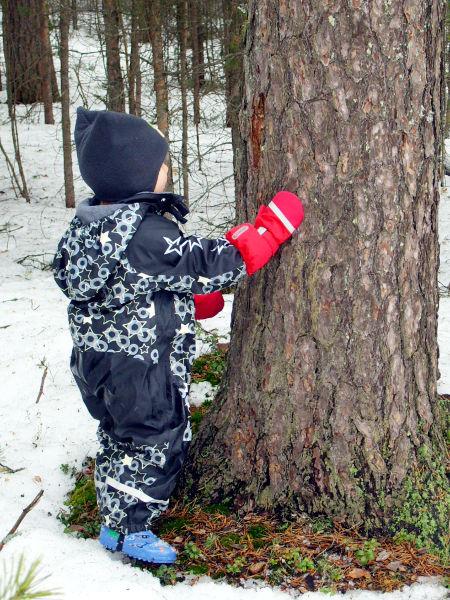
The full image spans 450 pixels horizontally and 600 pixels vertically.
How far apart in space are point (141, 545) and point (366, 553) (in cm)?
87

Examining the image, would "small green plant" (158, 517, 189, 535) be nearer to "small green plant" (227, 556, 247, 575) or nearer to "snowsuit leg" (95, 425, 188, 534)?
"snowsuit leg" (95, 425, 188, 534)

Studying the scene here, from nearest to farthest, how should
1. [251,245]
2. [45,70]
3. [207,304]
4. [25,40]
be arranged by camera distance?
[251,245] → [207,304] → [25,40] → [45,70]

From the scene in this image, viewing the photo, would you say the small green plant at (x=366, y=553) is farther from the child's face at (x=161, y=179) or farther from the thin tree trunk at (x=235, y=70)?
the thin tree trunk at (x=235, y=70)

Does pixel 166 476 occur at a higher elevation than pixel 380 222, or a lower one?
lower

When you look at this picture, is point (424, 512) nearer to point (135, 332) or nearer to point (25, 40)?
point (135, 332)

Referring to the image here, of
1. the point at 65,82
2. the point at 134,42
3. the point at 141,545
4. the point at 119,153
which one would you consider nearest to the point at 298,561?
the point at 141,545

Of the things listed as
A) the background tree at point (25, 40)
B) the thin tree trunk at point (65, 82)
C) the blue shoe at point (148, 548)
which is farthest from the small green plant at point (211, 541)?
the background tree at point (25, 40)

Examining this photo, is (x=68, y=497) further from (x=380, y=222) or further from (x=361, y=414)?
(x=380, y=222)

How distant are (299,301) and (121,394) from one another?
782mm

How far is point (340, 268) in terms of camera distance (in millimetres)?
Result: 2422

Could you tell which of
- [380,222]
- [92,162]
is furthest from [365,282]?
[92,162]

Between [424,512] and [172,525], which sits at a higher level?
[424,512]

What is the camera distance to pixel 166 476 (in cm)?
265

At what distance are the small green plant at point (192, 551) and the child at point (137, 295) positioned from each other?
7 cm
